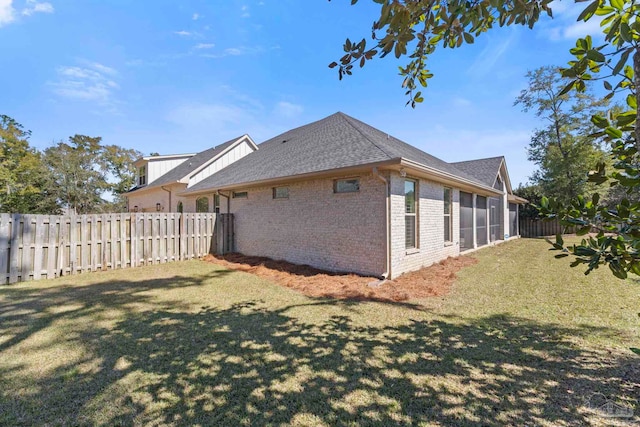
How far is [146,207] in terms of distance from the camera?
794 inches

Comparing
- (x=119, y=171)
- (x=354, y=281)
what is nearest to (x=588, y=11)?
(x=354, y=281)

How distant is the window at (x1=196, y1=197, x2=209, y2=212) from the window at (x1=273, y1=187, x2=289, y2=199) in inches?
225

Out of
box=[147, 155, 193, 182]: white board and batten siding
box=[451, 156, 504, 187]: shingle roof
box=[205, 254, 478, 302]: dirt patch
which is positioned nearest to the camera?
box=[205, 254, 478, 302]: dirt patch

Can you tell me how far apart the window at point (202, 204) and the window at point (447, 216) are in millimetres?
11120

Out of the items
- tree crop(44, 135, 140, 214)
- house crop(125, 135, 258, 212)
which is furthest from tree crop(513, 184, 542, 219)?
tree crop(44, 135, 140, 214)

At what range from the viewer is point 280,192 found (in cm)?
1003

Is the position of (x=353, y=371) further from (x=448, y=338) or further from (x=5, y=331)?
(x=5, y=331)

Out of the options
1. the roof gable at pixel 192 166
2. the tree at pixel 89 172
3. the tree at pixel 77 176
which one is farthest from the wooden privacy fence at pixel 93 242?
the tree at pixel 77 176

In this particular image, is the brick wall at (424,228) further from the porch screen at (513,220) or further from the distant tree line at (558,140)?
the distant tree line at (558,140)

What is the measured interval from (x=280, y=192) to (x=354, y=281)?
454 centimetres

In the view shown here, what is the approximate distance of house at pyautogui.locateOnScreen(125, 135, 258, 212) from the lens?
15305 mm

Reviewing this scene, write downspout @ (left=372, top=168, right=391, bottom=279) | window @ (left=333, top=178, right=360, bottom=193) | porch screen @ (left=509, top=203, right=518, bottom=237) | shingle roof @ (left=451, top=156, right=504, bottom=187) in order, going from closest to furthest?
downspout @ (left=372, top=168, right=391, bottom=279)
window @ (left=333, top=178, right=360, bottom=193)
shingle roof @ (left=451, top=156, right=504, bottom=187)
porch screen @ (left=509, top=203, right=518, bottom=237)

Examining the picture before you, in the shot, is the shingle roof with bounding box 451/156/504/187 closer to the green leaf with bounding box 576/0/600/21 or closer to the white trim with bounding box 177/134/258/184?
the white trim with bounding box 177/134/258/184

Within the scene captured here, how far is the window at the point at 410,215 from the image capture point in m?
8.09
